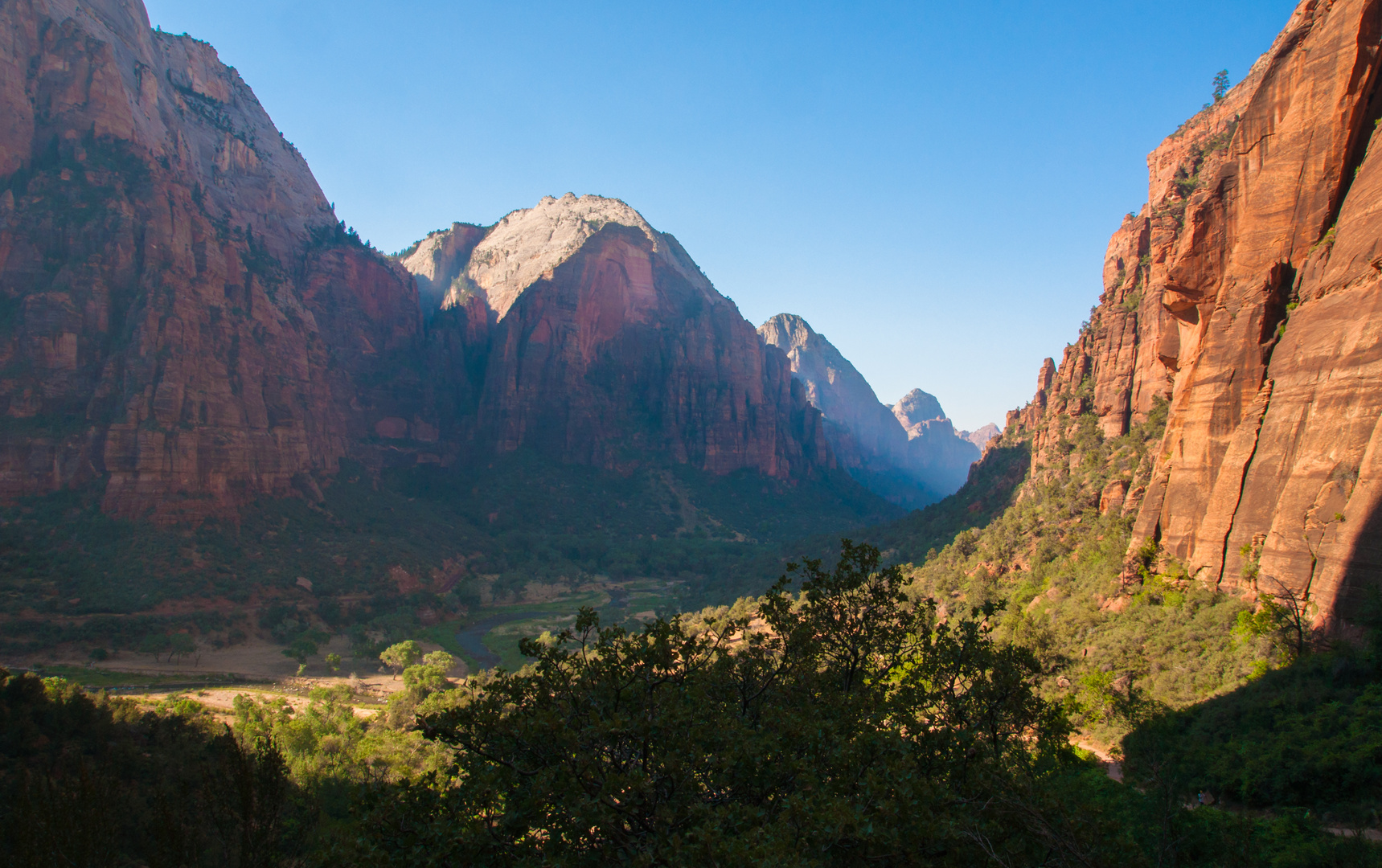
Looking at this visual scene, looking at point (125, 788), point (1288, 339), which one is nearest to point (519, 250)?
point (125, 788)

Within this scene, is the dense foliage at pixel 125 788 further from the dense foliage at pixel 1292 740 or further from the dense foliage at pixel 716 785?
the dense foliage at pixel 1292 740

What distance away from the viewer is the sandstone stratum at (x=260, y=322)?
52062 millimetres

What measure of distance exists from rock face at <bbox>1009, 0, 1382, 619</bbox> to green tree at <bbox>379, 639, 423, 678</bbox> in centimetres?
4339

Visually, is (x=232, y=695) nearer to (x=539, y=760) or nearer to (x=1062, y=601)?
(x=539, y=760)

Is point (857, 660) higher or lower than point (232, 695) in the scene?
higher

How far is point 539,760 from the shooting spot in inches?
341

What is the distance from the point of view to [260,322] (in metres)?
68.3

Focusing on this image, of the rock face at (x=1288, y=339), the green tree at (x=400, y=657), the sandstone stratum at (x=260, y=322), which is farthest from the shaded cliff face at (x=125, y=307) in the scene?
the rock face at (x=1288, y=339)

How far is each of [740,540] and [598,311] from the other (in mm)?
50821

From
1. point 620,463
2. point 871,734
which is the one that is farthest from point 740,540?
point 871,734

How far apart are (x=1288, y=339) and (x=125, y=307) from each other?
255 feet

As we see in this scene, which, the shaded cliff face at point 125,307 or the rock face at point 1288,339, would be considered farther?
the shaded cliff face at point 125,307

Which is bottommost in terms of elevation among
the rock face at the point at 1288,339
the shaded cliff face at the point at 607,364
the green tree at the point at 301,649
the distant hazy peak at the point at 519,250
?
the green tree at the point at 301,649

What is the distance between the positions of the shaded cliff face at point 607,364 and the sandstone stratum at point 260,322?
461 millimetres
